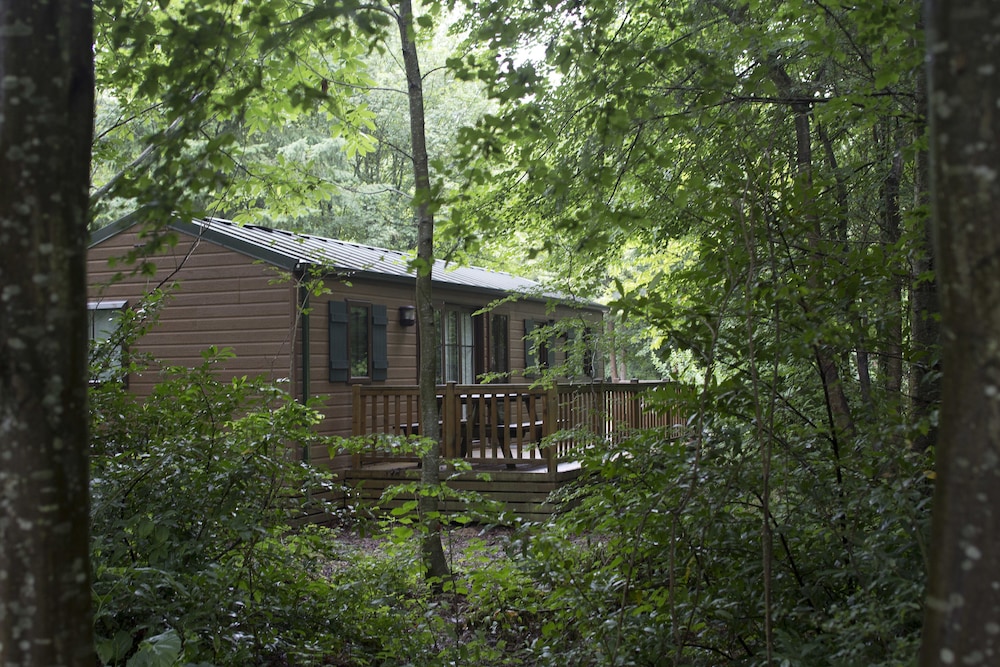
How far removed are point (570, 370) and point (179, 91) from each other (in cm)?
518

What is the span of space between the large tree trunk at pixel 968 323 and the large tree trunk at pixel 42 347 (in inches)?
68.3

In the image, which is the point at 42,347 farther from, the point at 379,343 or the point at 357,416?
the point at 379,343

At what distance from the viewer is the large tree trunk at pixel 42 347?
190cm

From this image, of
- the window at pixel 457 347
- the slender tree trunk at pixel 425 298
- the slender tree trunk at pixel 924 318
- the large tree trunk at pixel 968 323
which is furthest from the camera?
the window at pixel 457 347

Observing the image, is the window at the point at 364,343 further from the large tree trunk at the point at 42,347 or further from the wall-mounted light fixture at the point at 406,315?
the large tree trunk at the point at 42,347

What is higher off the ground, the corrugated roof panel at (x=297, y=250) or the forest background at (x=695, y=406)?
the corrugated roof panel at (x=297, y=250)

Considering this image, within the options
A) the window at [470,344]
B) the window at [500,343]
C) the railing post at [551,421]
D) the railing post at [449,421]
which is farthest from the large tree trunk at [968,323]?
the window at [500,343]

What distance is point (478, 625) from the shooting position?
5.89m

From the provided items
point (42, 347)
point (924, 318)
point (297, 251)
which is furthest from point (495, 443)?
point (42, 347)

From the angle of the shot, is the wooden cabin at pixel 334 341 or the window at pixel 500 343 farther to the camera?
the window at pixel 500 343

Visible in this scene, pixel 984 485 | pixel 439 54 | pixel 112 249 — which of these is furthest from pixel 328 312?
pixel 439 54

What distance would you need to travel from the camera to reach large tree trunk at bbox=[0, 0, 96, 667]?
1896mm

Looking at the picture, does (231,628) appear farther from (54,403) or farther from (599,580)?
(54,403)

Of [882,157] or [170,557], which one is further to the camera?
[882,157]
